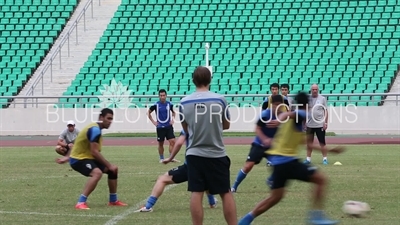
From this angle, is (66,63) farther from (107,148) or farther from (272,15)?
(107,148)

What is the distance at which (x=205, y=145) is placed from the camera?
30.6ft

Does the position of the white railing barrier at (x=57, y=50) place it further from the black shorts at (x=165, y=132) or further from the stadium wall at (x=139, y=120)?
the black shorts at (x=165, y=132)

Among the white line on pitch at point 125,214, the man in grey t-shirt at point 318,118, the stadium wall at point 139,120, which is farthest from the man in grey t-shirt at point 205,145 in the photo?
the stadium wall at point 139,120


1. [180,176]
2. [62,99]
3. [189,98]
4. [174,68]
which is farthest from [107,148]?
[189,98]

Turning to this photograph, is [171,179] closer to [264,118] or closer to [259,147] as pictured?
[264,118]

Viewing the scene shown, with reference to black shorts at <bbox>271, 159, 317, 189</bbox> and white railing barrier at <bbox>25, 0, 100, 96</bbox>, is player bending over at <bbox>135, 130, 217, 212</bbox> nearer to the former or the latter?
black shorts at <bbox>271, 159, 317, 189</bbox>

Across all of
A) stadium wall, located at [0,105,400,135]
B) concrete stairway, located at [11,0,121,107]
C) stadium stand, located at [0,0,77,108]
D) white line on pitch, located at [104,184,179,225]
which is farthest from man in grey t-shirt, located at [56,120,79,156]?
stadium stand, located at [0,0,77,108]

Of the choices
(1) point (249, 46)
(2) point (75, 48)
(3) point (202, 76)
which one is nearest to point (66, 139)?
(3) point (202, 76)

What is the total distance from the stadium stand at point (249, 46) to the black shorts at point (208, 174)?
27210 millimetres

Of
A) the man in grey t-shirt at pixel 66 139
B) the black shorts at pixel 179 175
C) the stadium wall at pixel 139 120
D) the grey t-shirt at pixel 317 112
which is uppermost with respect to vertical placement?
the grey t-shirt at pixel 317 112

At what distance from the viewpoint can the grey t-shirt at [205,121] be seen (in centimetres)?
923

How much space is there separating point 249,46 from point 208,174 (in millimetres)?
33121

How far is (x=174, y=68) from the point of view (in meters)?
40.9

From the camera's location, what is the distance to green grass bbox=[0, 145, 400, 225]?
38.1ft
